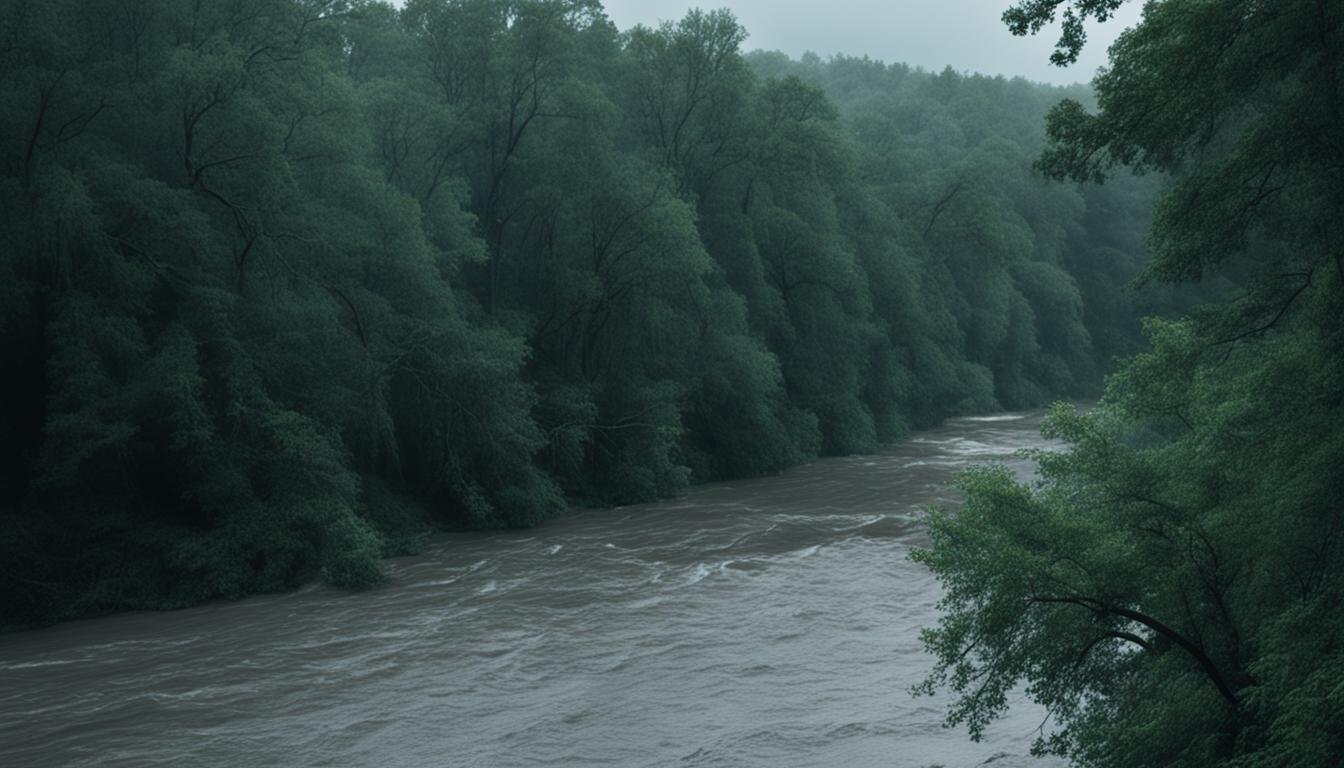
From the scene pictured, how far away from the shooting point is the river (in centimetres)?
1402

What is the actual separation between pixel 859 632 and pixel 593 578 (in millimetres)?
6496

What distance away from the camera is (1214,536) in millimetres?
10719

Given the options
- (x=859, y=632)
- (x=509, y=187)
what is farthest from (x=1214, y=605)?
(x=509, y=187)

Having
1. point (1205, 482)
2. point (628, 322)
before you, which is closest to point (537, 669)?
point (1205, 482)

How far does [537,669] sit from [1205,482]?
1020 cm

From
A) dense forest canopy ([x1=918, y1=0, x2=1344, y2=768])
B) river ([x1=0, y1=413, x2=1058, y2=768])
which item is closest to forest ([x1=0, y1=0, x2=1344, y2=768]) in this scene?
dense forest canopy ([x1=918, y1=0, x2=1344, y2=768])

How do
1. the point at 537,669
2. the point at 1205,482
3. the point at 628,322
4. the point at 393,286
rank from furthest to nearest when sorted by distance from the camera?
1. the point at 628,322
2. the point at 393,286
3. the point at 537,669
4. the point at 1205,482

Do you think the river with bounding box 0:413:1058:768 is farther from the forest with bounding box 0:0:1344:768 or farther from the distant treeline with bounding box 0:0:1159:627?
the distant treeline with bounding box 0:0:1159:627

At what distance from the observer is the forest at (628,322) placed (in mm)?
10227

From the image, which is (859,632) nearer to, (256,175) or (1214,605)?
(1214,605)

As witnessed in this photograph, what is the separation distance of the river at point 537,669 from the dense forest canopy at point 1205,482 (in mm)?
2839

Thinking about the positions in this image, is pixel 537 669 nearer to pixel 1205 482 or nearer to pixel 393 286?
pixel 1205 482

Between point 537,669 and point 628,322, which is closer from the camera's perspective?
point 537,669

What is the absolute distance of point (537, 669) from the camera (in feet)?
56.5
